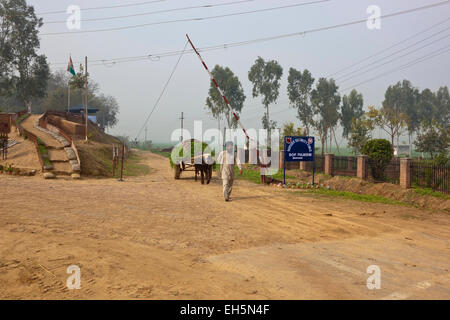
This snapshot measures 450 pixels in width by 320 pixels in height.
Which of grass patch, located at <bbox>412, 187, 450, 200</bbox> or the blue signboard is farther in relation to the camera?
the blue signboard

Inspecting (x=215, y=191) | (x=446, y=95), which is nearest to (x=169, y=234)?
(x=215, y=191)

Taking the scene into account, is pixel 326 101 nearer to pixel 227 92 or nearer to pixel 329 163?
pixel 227 92

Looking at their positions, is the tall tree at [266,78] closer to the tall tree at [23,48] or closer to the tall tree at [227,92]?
the tall tree at [227,92]

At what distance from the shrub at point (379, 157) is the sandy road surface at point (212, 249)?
8.90 meters

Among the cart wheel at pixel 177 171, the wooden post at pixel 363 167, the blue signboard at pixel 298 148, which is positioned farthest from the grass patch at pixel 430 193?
the cart wheel at pixel 177 171

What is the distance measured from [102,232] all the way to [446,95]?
8368 centimetres

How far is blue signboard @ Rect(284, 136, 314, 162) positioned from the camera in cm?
1550

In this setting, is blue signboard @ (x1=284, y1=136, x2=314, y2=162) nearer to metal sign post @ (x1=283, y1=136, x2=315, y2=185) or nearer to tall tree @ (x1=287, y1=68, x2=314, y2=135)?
metal sign post @ (x1=283, y1=136, x2=315, y2=185)

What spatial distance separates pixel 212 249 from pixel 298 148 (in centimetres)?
1116

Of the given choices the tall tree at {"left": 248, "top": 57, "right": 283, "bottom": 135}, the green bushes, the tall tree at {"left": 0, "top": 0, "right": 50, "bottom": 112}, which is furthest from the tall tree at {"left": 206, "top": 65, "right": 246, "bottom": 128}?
the green bushes

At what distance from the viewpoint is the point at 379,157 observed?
1797 cm

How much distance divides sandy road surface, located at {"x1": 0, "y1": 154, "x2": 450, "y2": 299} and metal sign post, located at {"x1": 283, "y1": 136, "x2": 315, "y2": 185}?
6.01m

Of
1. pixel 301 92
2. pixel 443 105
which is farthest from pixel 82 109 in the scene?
pixel 443 105

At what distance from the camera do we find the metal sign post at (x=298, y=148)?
50.9 feet
